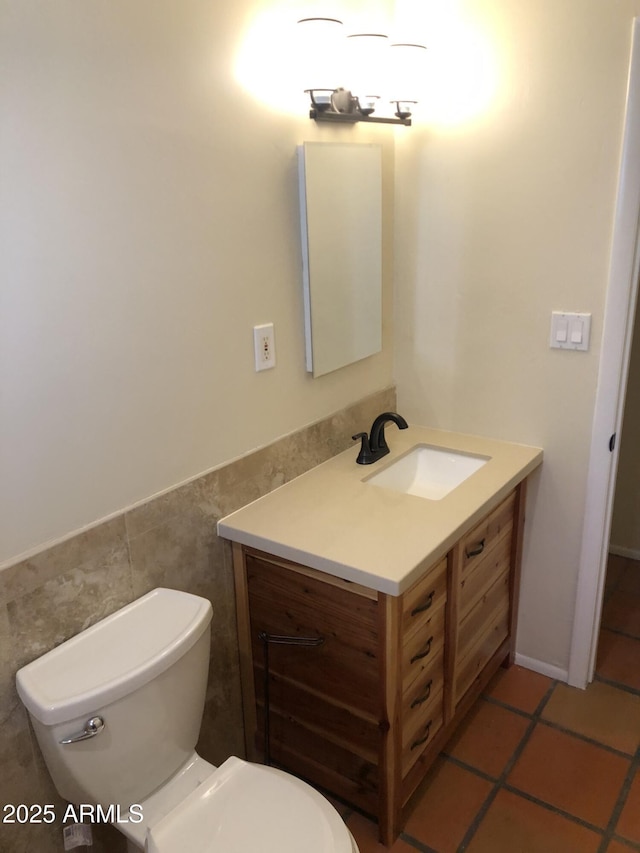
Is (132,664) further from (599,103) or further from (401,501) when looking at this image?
(599,103)

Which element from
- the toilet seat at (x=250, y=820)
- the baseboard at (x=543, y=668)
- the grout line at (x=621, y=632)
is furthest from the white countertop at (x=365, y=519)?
the grout line at (x=621, y=632)

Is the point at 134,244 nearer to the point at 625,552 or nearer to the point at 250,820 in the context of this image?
the point at 250,820

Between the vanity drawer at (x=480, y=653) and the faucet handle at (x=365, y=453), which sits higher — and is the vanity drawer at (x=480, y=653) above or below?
below

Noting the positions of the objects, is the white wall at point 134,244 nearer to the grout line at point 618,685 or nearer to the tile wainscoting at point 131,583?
the tile wainscoting at point 131,583

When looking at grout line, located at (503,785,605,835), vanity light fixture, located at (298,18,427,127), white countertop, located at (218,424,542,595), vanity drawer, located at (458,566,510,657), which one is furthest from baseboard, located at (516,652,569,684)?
vanity light fixture, located at (298,18,427,127)

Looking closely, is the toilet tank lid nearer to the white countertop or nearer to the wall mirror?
the white countertop

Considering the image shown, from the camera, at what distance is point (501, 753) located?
2018 mm

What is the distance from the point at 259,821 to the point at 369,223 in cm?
164

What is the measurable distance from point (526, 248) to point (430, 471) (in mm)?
771

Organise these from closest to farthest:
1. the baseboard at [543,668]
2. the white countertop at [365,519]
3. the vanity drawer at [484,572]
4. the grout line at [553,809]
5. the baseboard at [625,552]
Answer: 1. the white countertop at [365,519]
2. the grout line at [553,809]
3. the vanity drawer at [484,572]
4. the baseboard at [543,668]
5. the baseboard at [625,552]

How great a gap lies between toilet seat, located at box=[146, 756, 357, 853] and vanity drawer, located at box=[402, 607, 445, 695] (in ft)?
1.23

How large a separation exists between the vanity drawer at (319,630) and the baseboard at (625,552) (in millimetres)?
1895

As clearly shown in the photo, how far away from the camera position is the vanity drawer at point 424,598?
1580 mm

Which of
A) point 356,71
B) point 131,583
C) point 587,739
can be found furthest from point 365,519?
point 356,71
